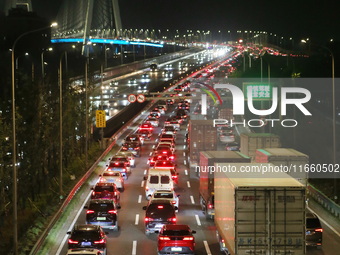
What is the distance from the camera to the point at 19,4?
14175 centimetres

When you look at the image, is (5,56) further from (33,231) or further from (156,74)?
(33,231)

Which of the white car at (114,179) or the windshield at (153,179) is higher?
the windshield at (153,179)

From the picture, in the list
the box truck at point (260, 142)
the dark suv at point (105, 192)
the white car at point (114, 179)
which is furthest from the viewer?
the box truck at point (260, 142)

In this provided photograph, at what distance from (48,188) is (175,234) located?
14.6 metres

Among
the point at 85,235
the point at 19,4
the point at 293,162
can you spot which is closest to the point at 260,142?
the point at 293,162

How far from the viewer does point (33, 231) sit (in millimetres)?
21281

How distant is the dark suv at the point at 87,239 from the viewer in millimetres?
18531

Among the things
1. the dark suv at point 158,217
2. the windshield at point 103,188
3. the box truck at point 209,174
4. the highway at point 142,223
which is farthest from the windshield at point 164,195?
the dark suv at point 158,217

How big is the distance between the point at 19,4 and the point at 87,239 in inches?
5096

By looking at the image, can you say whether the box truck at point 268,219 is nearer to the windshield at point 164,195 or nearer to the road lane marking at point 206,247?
the road lane marking at point 206,247

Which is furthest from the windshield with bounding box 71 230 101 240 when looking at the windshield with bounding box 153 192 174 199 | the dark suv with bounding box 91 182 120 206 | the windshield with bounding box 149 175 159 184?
the windshield with bounding box 149 175 159 184

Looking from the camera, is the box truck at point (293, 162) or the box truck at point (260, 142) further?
the box truck at point (260, 142)

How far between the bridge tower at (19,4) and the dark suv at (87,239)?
126m

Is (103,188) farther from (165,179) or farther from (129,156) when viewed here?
(129,156)
